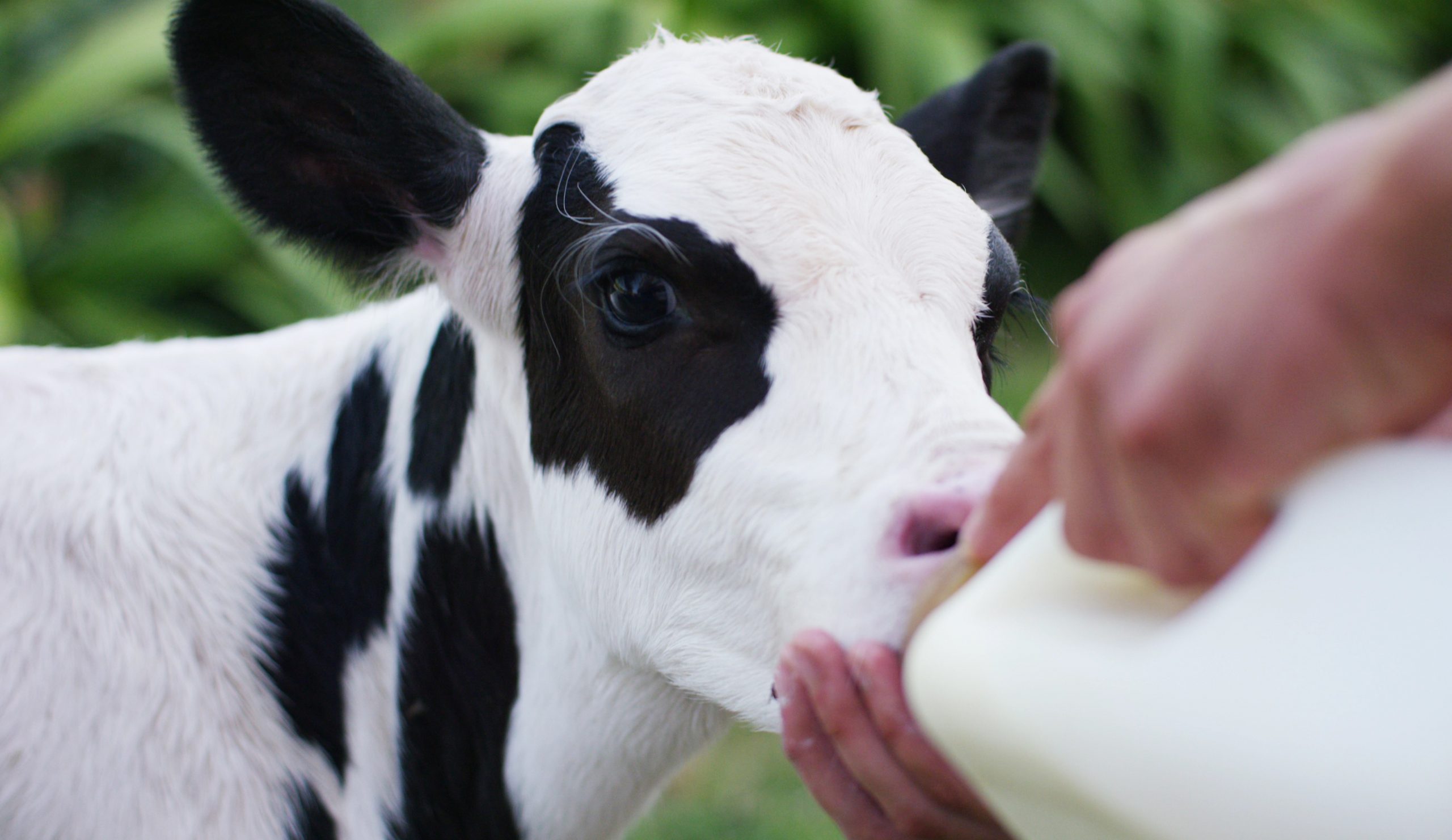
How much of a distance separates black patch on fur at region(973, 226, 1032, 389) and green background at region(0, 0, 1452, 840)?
4.17ft

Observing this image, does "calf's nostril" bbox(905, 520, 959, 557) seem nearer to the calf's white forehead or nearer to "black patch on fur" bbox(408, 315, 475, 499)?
the calf's white forehead

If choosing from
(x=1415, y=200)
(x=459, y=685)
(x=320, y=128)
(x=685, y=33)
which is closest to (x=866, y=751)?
(x=1415, y=200)

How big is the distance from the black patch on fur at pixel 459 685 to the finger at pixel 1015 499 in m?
1.00

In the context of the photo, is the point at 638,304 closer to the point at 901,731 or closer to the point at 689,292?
the point at 689,292

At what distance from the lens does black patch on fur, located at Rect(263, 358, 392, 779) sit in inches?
71.4

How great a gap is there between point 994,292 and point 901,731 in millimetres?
743

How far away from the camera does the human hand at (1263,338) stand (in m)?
0.68

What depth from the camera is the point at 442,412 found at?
76.1 inches

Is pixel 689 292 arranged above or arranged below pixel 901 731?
above

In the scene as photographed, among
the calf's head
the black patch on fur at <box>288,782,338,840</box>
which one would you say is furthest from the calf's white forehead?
the black patch on fur at <box>288,782,338,840</box>

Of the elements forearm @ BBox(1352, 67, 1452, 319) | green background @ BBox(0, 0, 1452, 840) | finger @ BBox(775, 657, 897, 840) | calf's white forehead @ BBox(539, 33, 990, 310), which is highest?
forearm @ BBox(1352, 67, 1452, 319)

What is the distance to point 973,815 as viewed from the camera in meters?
1.19

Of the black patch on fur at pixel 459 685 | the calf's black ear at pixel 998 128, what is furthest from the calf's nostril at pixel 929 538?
the calf's black ear at pixel 998 128

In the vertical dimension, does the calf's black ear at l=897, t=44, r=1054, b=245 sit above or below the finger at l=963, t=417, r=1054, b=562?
below
